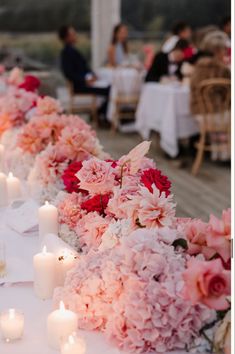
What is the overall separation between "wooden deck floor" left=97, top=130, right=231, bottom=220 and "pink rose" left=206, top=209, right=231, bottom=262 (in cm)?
306

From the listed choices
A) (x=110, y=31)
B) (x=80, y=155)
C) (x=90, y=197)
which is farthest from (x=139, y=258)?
(x=110, y=31)

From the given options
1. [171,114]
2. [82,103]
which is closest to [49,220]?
[171,114]

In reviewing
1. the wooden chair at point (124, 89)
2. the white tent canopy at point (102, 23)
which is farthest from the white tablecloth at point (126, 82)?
the white tent canopy at point (102, 23)

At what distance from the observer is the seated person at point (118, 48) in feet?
28.9

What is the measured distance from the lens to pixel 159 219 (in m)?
1.33

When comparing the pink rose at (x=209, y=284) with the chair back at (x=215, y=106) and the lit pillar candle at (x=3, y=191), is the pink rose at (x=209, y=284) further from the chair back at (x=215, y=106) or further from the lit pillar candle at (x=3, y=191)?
the chair back at (x=215, y=106)

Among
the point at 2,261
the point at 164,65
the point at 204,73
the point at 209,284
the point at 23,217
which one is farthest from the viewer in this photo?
the point at 164,65

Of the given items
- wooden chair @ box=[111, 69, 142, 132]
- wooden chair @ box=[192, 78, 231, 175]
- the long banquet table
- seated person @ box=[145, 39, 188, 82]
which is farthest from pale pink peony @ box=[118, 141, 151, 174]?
wooden chair @ box=[111, 69, 142, 132]

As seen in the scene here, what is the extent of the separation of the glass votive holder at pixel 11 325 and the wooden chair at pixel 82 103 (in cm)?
732

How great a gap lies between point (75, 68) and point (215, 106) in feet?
10.2

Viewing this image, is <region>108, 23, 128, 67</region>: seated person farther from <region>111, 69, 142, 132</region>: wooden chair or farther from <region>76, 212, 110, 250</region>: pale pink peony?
<region>76, 212, 110, 250</region>: pale pink peony

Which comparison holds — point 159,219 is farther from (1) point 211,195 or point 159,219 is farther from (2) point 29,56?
(2) point 29,56

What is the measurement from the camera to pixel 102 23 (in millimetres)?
9695

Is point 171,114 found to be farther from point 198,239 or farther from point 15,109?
point 198,239
